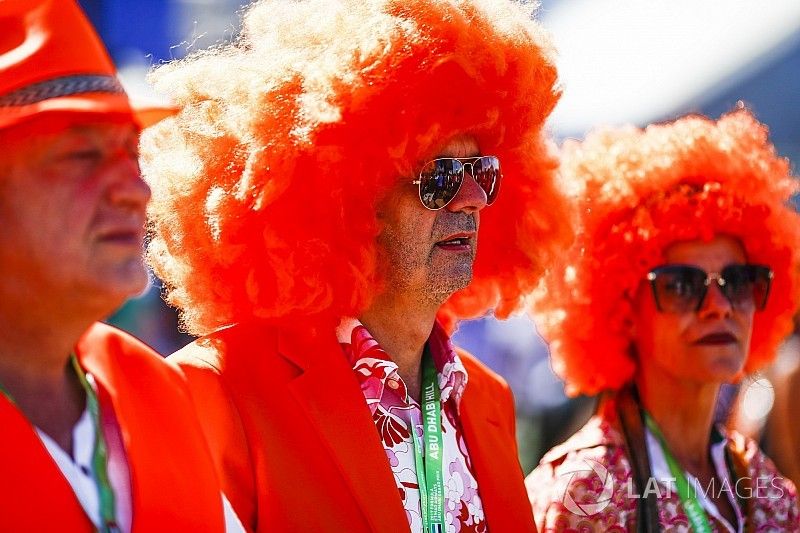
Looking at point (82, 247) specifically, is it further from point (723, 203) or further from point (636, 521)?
point (723, 203)

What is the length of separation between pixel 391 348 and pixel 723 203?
1.57 m

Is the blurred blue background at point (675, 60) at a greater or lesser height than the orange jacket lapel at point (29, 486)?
greater

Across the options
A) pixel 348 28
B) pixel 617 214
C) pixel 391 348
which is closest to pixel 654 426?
pixel 617 214

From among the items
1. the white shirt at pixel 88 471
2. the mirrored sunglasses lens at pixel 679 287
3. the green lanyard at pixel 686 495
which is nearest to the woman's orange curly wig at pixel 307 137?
the white shirt at pixel 88 471

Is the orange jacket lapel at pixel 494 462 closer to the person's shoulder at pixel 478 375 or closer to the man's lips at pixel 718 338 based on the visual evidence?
the person's shoulder at pixel 478 375

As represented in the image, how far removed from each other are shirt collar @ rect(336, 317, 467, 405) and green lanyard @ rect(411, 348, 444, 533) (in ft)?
0.31

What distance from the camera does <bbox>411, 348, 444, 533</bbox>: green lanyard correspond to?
10.1 feet

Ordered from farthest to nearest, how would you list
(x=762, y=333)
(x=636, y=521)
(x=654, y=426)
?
(x=762, y=333) < (x=654, y=426) < (x=636, y=521)

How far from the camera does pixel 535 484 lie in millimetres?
4012

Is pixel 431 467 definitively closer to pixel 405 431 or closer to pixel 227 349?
pixel 405 431

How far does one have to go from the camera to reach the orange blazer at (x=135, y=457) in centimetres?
194

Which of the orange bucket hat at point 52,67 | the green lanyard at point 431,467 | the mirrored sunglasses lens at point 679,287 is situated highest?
the orange bucket hat at point 52,67

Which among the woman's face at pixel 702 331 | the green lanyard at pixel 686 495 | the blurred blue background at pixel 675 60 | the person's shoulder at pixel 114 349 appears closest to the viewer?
the person's shoulder at pixel 114 349

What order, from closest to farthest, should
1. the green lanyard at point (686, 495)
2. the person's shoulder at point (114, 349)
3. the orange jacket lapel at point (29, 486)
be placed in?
the orange jacket lapel at point (29, 486), the person's shoulder at point (114, 349), the green lanyard at point (686, 495)
